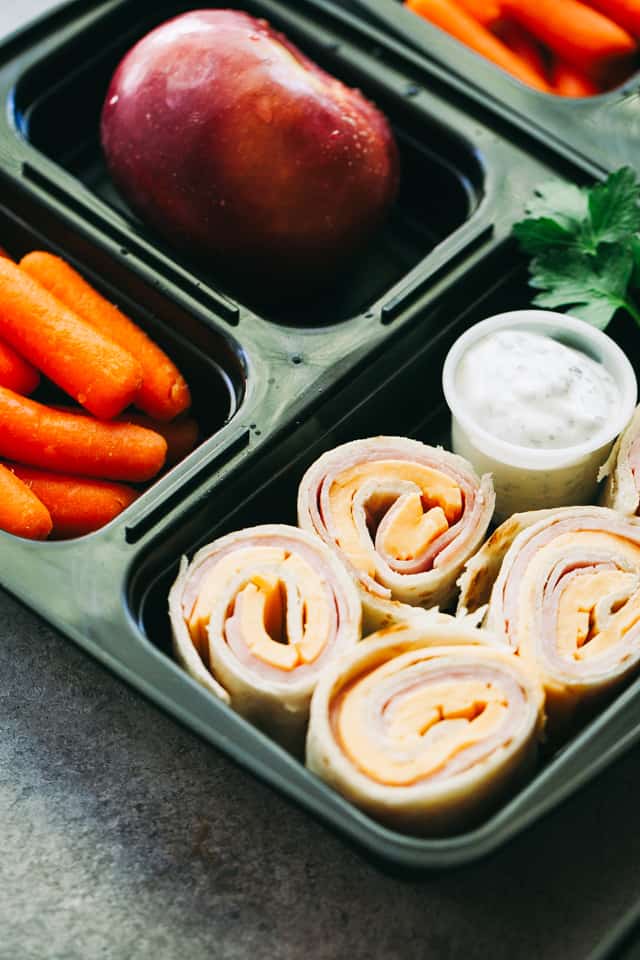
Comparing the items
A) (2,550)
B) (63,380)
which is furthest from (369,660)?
(63,380)

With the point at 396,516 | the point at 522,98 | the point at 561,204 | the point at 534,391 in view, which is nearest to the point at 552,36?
the point at 522,98

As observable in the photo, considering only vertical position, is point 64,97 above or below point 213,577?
above

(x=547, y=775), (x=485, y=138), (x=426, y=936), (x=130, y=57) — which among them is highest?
(x=485, y=138)

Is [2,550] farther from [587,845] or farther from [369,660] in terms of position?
[587,845]

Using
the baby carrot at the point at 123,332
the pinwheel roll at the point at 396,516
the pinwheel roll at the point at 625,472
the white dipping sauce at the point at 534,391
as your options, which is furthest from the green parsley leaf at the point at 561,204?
the baby carrot at the point at 123,332

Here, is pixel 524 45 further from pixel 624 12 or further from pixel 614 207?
pixel 614 207

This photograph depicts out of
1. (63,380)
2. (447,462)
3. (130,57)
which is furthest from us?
(130,57)

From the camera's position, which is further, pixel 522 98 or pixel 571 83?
pixel 571 83
